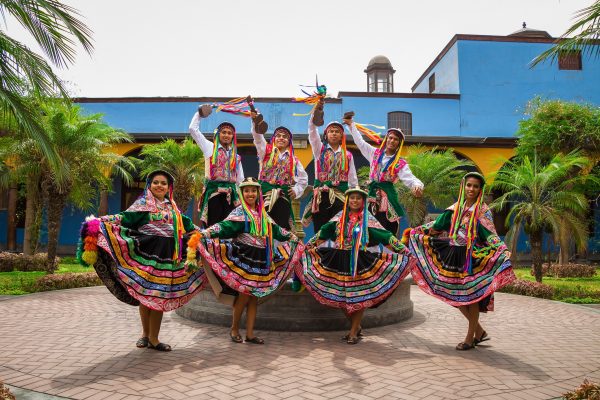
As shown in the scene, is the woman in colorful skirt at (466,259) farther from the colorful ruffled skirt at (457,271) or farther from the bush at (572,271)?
the bush at (572,271)

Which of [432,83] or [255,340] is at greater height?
[432,83]

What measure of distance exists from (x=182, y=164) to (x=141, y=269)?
10956 millimetres

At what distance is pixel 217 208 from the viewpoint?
696 cm

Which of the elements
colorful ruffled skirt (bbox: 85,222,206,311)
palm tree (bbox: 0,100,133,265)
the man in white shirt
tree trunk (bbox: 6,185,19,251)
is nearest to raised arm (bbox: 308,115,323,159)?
the man in white shirt

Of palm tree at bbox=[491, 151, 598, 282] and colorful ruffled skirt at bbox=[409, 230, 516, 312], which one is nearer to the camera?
colorful ruffled skirt at bbox=[409, 230, 516, 312]

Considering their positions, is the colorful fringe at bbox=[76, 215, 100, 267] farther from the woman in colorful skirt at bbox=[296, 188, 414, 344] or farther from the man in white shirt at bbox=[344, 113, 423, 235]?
the man in white shirt at bbox=[344, 113, 423, 235]

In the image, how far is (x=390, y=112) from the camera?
70.2 ft

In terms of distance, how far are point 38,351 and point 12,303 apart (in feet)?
12.5

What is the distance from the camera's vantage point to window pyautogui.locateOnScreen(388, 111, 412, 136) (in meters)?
21.3

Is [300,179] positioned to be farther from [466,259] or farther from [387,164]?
[466,259]

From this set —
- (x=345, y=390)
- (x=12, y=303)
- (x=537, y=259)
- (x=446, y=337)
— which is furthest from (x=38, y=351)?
(x=537, y=259)

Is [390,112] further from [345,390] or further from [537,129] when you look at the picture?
[345,390]

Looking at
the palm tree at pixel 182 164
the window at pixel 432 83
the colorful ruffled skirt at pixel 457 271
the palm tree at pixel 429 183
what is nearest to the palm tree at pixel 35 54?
the colorful ruffled skirt at pixel 457 271

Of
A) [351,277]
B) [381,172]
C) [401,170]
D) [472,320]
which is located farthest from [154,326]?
[401,170]
